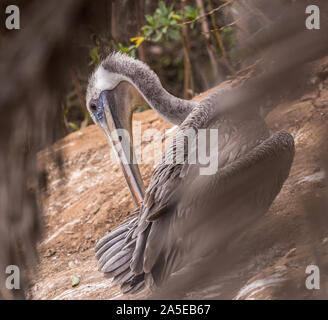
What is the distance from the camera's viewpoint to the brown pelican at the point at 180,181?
2.77 feet

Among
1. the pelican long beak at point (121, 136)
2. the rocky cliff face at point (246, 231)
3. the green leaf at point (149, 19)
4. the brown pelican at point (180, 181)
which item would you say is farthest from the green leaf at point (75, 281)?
the green leaf at point (149, 19)

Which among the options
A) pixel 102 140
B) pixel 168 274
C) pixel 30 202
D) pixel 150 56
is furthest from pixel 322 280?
pixel 150 56

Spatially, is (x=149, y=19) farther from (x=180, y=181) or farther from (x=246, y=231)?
(x=246, y=231)

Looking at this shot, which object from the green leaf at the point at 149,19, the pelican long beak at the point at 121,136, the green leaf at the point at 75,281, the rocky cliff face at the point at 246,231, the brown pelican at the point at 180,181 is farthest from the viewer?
the green leaf at the point at 149,19

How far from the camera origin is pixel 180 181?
1.37 metres

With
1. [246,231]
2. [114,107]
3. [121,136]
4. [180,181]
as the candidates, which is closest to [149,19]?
[114,107]

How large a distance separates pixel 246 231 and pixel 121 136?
1.36 m

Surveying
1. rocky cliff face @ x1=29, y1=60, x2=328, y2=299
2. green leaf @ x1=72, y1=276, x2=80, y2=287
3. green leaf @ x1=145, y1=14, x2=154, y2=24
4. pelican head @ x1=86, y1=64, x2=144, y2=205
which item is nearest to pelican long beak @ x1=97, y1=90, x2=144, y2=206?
pelican head @ x1=86, y1=64, x2=144, y2=205

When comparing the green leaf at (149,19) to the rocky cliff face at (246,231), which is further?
the green leaf at (149,19)

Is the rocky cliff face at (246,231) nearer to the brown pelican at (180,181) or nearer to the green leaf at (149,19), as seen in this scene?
the brown pelican at (180,181)

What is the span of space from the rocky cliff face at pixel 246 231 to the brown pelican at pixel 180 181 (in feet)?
0.19

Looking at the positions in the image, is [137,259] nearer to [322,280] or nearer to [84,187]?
[322,280]

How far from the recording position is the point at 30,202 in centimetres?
47

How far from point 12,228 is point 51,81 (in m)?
0.15
